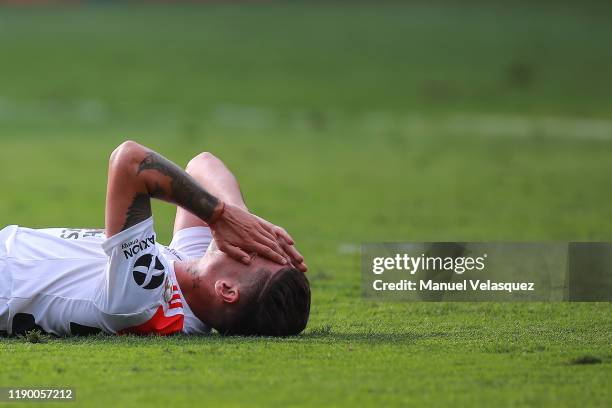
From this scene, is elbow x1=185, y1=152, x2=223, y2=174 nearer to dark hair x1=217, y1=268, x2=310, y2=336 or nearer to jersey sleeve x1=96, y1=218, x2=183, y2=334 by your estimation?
jersey sleeve x1=96, y1=218, x2=183, y2=334

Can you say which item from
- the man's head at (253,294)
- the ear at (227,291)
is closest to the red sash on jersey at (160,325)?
the man's head at (253,294)

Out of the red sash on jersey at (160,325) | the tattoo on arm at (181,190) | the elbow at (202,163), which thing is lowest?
the red sash on jersey at (160,325)

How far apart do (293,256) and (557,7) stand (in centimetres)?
3939

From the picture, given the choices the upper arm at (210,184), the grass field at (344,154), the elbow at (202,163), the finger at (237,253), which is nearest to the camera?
the grass field at (344,154)

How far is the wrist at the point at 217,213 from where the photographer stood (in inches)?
260

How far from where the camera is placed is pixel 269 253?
6.62 meters

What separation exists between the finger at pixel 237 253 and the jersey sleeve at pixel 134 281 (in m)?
0.36

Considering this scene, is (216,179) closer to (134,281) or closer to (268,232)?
(268,232)

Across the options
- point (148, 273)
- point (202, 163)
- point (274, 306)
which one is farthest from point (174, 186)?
point (202, 163)

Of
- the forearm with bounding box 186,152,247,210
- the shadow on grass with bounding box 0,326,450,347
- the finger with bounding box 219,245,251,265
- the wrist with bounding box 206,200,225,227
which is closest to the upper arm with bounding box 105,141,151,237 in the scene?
the wrist with bounding box 206,200,225,227

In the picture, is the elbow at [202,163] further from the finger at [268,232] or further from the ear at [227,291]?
the ear at [227,291]

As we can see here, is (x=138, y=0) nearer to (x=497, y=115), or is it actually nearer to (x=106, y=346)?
(x=497, y=115)

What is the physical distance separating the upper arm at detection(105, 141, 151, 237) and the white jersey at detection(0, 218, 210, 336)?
6 centimetres

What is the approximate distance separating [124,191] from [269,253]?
847mm
